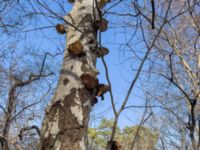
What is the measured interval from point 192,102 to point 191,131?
132 millimetres

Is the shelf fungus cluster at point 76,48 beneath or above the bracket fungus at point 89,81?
above

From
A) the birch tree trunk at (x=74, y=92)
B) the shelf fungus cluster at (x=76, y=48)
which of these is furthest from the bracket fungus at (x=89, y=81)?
the shelf fungus cluster at (x=76, y=48)

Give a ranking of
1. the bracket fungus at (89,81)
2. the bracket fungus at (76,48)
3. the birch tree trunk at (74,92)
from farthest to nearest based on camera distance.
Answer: the bracket fungus at (76,48), the bracket fungus at (89,81), the birch tree trunk at (74,92)

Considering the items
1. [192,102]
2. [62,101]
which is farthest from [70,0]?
[192,102]

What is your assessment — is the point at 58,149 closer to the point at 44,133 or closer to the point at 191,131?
the point at 44,133

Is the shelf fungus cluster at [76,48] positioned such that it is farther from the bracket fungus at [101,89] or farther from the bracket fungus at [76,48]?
the bracket fungus at [101,89]

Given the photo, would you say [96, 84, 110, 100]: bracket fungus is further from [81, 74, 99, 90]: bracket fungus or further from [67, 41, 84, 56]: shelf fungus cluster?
[67, 41, 84, 56]: shelf fungus cluster

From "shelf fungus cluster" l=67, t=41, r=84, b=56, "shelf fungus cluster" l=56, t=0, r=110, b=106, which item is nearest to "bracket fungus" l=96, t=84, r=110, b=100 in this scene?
"shelf fungus cluster" l=56, t=0, r=110, b=106

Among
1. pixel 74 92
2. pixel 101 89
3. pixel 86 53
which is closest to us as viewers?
pixel 74 92

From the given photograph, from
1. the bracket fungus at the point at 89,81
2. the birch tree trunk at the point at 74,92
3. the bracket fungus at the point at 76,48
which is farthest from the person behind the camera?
the bracket fungus at the point at 76,48

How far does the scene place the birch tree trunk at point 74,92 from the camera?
5.24 feet

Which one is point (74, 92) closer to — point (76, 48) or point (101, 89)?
point (101, 89)

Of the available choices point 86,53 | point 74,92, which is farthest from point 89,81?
point 86,53

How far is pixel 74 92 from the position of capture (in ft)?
5.91
